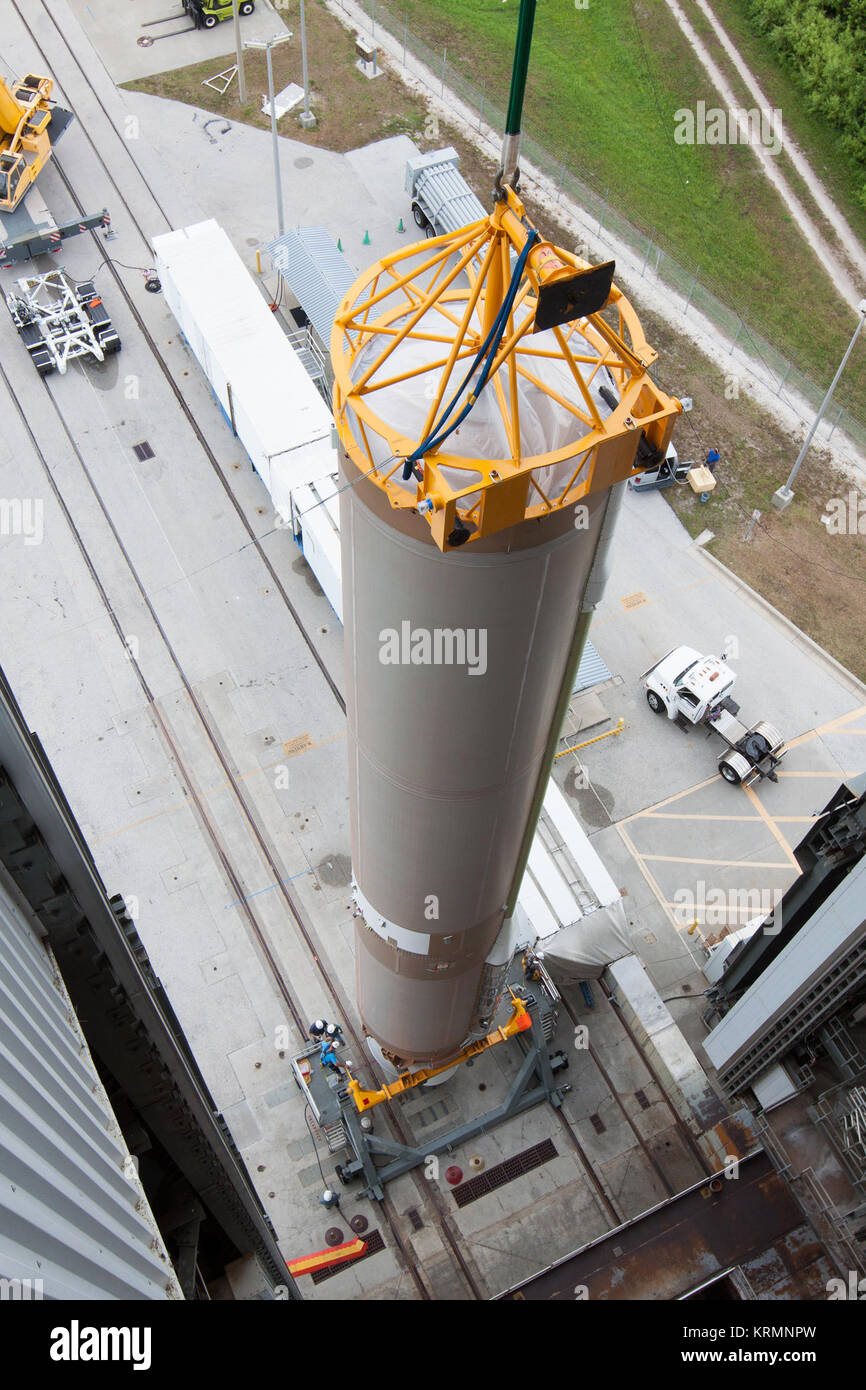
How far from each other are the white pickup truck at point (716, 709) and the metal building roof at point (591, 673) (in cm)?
141

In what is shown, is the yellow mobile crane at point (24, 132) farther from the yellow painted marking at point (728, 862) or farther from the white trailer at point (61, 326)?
the yellow painted marking at point (728, 862)

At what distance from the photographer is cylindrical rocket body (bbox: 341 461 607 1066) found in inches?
444

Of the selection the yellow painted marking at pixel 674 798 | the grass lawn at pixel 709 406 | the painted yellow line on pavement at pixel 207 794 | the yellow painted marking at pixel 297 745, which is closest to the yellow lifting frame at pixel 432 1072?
the yellow painted marking at pixel 674 798

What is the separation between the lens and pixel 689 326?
4484 centimetres

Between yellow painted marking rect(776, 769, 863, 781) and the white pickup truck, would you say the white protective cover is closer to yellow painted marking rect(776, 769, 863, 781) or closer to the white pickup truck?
the white pickup truck

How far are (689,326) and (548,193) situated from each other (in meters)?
9.26

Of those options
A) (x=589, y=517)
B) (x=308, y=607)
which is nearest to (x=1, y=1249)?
(x=589, y=517)

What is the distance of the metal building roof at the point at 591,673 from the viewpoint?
113ft

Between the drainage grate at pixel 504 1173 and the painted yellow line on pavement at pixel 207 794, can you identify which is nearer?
the drainage grate at pixel 504 1173

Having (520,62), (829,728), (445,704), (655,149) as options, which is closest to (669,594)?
(829,728)

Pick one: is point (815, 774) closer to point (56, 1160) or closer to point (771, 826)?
point (771, 826)

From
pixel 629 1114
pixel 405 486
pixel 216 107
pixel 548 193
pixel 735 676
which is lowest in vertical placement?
pixel 629 1114

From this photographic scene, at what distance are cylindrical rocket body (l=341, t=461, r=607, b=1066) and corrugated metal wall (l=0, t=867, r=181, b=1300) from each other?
4.95m

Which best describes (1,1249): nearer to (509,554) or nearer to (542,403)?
(509,554)
